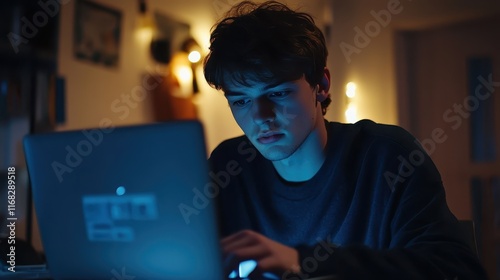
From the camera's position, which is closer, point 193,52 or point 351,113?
point 193,52

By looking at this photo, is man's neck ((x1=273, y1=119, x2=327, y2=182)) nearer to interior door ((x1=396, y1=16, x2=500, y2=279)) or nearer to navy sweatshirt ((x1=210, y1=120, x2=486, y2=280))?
navy sweatshirt ((x1=210, y1=120, x2=486, y2=280))

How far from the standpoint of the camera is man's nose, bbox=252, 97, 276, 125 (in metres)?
1.18

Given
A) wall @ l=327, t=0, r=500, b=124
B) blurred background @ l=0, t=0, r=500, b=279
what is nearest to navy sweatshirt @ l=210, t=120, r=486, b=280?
blurred background @ l=0, t=0, r=500, b=279

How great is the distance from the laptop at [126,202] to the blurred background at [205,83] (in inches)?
45.8

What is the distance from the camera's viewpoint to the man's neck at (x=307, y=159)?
1313 mm

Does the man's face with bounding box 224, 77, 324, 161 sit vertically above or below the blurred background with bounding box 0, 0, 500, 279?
below

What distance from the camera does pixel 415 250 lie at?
3.05ft

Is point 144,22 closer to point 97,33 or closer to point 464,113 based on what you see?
point 97,33

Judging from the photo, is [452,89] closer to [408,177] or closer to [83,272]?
[408,177]

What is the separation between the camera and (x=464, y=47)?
3.86 m

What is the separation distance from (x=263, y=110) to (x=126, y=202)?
42 centimetres

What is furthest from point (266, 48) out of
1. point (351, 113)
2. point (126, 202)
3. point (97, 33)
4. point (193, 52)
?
point (351, 113)

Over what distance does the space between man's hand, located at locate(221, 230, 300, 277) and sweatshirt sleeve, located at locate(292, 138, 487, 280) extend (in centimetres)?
3

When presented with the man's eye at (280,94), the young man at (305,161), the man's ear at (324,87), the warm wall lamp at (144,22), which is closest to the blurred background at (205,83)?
the warm wall lamp at (144,22)
